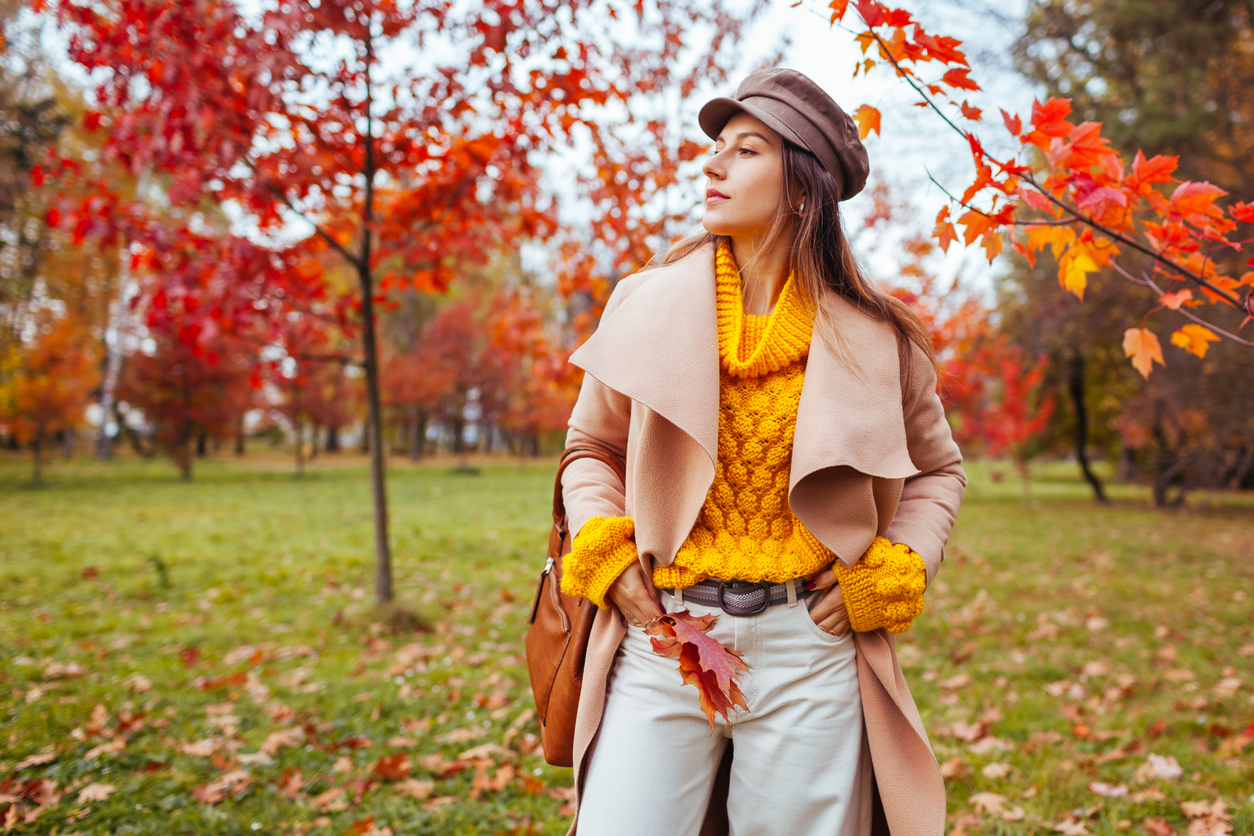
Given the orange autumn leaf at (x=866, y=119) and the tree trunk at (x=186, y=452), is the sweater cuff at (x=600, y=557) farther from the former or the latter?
the tree trunk at (x=186, y=452)

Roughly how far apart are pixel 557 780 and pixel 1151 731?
3.10m

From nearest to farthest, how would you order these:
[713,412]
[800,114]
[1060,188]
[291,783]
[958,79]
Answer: [713,412] → [800,114] → [958,79] → [1060,188] → [291,783]

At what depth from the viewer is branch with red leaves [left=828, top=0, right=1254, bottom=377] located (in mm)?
1841

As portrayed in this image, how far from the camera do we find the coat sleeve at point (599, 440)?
159 centimetres

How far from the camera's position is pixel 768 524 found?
59.0 inches

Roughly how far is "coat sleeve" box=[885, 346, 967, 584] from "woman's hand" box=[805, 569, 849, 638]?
0.65 feet

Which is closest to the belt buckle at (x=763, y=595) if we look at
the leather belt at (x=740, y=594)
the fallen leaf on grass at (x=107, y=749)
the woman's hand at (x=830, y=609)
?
the leather belt at (x=740, y=594)

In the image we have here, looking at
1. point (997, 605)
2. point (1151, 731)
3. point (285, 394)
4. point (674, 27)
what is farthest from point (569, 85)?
point (285, 394)

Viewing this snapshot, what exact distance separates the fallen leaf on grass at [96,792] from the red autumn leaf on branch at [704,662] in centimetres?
289

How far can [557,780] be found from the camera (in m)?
3.24

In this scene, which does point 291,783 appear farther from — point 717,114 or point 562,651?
point 717,114

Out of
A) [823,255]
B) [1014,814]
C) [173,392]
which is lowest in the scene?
[1014,814]

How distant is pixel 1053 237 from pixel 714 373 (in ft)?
4.60

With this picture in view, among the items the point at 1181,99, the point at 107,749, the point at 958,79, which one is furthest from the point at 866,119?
the point at 1181,99
